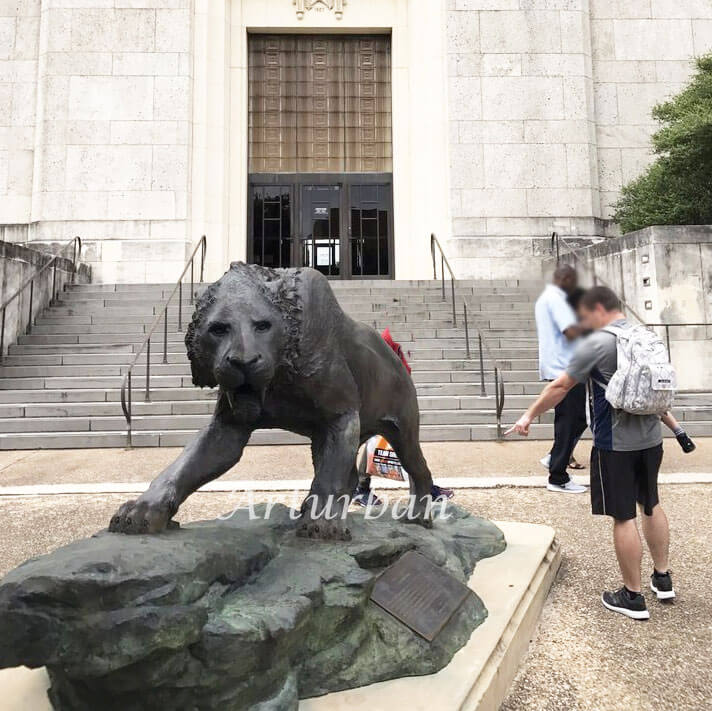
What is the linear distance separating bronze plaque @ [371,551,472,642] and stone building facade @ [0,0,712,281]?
42.8ft

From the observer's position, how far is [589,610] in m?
3.00

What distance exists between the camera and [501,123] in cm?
1535

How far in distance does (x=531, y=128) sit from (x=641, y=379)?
567 inches

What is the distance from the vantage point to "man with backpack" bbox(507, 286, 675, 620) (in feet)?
9.13

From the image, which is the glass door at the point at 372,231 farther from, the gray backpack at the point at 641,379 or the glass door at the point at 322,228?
the gray backpack at the point at 641,379

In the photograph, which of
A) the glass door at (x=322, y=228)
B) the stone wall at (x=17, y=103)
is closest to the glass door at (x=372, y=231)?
the glass door at (x=322, y=228)

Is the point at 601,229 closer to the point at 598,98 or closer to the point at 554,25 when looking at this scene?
the point at 598,98

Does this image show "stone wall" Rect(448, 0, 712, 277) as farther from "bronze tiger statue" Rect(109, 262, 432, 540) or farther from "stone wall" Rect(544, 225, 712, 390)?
"bronze tiger statue" Rect(109, 262, 432, 540)

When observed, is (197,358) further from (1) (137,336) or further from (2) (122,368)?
(1) (137,336)

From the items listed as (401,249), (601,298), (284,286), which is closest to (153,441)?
(284,286)

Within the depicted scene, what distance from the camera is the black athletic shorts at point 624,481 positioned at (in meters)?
2.92

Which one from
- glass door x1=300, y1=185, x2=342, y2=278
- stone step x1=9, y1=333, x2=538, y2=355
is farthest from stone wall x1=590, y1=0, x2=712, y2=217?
stone step x1=9, y1=333, x2=538, y2=355

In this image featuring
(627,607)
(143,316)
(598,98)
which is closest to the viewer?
(627,607)

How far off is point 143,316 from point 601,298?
34.2 ft
